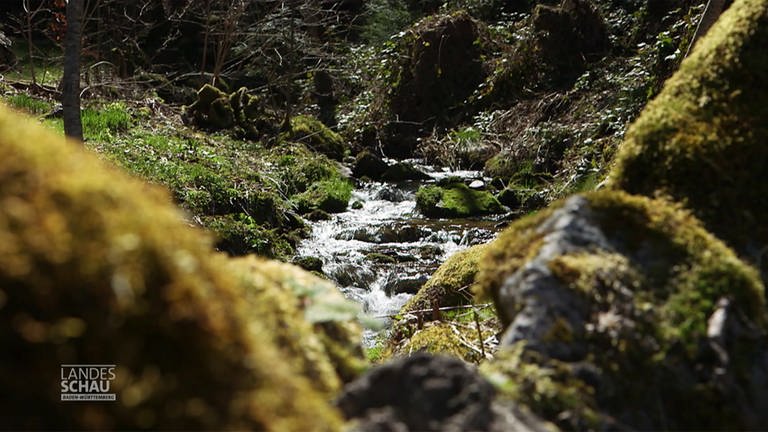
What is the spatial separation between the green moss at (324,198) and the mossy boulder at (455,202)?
1415mm

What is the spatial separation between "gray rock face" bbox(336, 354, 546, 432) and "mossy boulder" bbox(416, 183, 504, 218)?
10376 mm

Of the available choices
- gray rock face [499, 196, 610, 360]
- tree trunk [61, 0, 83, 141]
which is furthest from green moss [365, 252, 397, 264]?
gray rock face [499, 196, 610, 360]

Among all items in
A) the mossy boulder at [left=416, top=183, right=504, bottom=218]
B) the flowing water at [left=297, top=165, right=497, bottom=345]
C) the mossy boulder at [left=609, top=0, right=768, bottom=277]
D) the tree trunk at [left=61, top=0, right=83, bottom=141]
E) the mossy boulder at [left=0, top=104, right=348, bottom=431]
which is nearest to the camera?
the mossy boulder at [left=0, top=104, right=348, bottom=431]

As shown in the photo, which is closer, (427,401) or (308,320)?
(427,401)

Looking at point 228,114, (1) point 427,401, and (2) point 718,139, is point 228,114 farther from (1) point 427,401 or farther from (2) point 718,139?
(1) point 427,401

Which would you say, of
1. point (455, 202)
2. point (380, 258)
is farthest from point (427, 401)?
point (455, 202)

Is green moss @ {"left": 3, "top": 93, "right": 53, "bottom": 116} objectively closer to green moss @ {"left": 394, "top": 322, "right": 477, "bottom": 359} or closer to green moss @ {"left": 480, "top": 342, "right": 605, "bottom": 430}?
green moss @ {"left": 394, "top": 322, "right": 477, "bottom": 359}

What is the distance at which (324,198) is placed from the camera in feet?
40.6

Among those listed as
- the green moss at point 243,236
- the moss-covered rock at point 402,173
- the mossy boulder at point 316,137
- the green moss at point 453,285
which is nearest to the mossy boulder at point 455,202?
the moss-covered rock at point 402,173

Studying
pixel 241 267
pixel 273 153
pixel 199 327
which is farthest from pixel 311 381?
pixel 273 153

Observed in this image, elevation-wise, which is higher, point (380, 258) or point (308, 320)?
point (308, 320)

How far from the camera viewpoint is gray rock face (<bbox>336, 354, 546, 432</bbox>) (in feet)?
4.33

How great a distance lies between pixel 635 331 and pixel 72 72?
532 centimetres

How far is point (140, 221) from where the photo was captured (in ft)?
3.77
